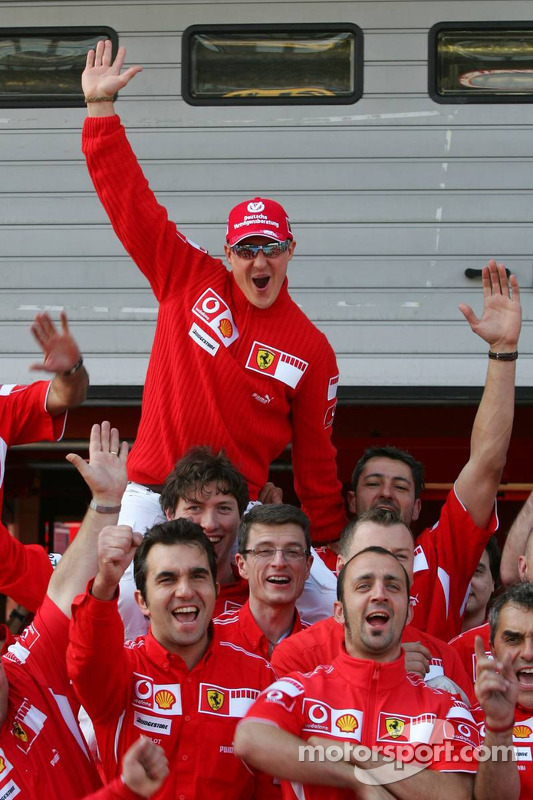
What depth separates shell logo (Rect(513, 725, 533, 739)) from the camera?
348 cm

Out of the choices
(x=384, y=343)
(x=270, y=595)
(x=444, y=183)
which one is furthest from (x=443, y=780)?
(x=444, y=183)

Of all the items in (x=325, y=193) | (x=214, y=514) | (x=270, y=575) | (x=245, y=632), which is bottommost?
(x=245, y=632)

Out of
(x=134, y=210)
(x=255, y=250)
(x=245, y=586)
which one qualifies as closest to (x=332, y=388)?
(x=255, y=250)

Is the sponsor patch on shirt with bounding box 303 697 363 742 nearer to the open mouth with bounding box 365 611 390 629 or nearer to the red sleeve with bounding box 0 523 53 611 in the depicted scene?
the open mouth with bounding box 365 611 390 629

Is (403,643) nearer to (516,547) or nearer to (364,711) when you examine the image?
(364,711)

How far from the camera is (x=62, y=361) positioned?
158 inches

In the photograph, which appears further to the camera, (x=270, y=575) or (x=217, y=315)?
(x=217, y=315)

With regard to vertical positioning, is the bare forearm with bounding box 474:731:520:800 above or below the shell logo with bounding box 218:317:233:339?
below

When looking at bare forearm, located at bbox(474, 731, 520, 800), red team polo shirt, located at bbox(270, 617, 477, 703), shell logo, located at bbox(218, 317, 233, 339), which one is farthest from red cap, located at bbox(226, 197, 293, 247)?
bare forearm, located at bbox(474, 731, 520, 800)

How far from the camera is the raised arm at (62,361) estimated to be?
158 inches

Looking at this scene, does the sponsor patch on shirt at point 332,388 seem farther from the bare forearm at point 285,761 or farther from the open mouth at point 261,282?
the bare forearm at point 285,761

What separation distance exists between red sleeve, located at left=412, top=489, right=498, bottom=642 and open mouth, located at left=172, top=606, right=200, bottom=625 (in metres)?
1.20

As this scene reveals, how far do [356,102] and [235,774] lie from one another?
330 centimetres

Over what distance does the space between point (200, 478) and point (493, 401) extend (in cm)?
108
